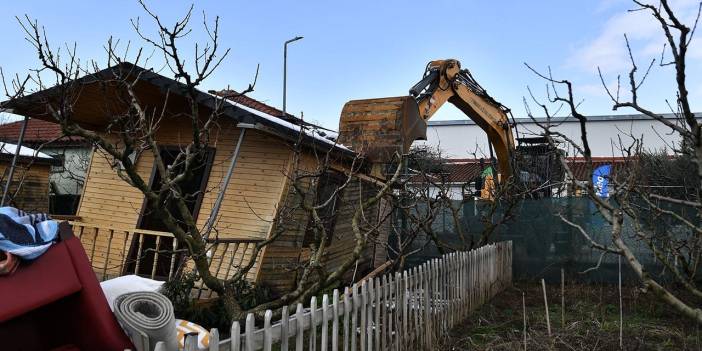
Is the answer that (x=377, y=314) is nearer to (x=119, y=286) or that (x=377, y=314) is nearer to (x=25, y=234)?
(x=119, y=286)

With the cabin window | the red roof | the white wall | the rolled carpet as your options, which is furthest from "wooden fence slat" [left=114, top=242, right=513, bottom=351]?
the white wall

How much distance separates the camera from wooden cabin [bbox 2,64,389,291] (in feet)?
26.2

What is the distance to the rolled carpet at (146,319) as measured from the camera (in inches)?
116

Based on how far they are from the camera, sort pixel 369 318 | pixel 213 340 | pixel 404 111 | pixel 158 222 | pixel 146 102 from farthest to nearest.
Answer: pixel 158 222
pixel 404 111
pixel 146 102
pixel 369 318
pixel 213 340

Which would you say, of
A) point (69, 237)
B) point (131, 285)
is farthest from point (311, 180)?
point (69, 237)

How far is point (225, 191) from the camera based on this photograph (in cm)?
877

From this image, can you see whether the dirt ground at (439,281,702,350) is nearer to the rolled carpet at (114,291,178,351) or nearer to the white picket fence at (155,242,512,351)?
the white picket fence at (155,242,512,351)

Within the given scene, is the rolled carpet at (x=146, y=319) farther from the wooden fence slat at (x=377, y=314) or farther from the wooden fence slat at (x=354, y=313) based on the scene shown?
the wooden fence slat at (x=377, y=314)

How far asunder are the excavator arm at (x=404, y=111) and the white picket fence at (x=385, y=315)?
95.3 inches

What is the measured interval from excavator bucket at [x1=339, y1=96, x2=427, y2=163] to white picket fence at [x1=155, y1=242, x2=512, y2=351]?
2463 millimetres

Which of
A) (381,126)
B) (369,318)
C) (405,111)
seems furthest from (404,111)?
(369,318)

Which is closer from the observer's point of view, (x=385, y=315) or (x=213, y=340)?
(x=213, y=340)

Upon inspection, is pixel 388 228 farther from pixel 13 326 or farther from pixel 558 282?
pixel 13 326

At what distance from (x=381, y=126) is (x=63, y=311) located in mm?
7236
